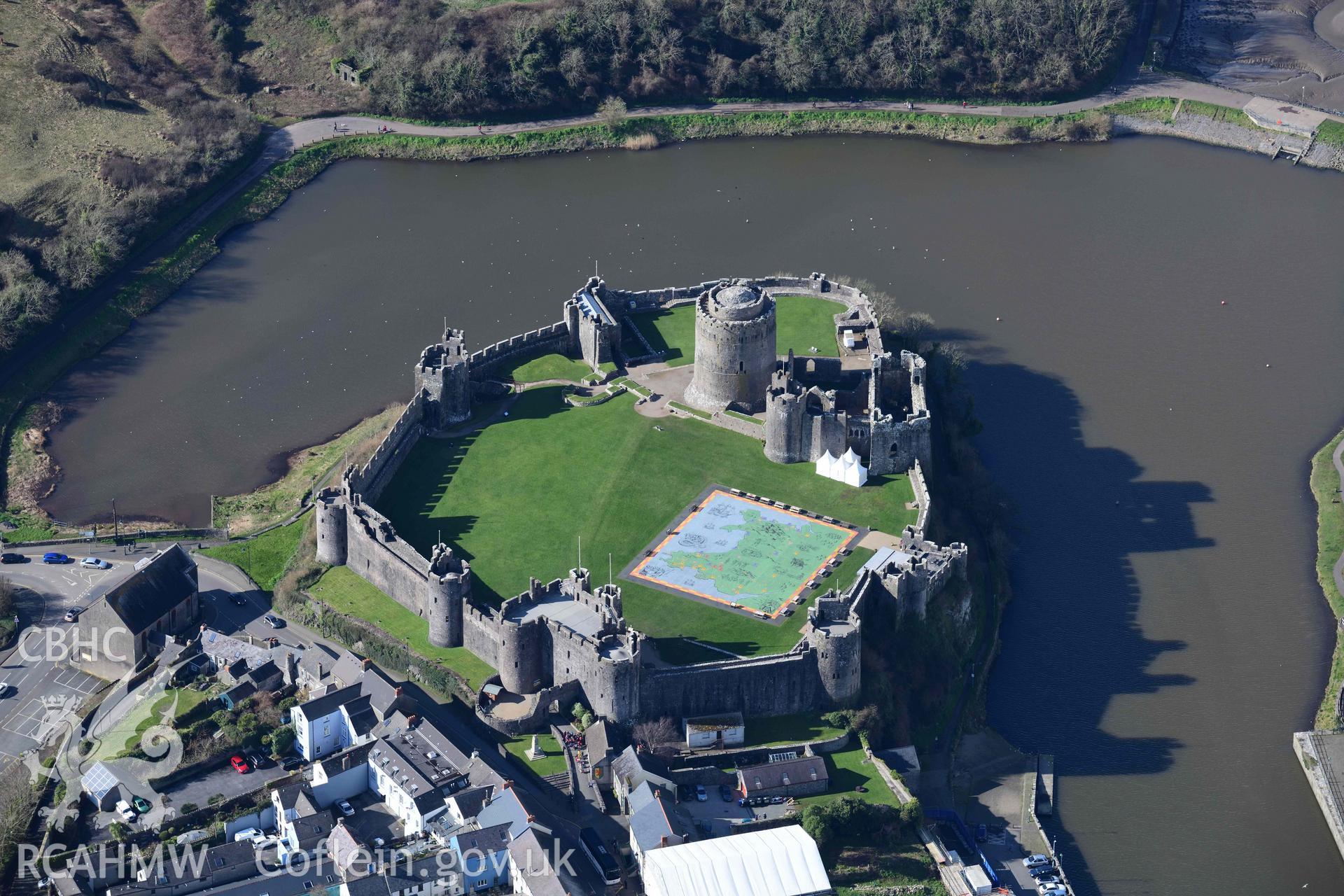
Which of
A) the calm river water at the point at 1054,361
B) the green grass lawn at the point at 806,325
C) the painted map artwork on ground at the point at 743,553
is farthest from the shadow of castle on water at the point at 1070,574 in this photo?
the painted map artwork on ground at the point at 743,553

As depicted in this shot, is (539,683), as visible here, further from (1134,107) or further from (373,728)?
(1134,107)

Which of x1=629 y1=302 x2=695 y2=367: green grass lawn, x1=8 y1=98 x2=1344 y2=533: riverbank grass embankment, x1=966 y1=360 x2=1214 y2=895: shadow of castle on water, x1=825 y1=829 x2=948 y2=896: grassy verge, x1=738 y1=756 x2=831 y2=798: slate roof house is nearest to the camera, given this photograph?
x1=825 y1=829 x2=948 y2=896: grassy verge

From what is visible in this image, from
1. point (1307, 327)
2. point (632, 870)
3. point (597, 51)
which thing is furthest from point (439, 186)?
point (632, 870)

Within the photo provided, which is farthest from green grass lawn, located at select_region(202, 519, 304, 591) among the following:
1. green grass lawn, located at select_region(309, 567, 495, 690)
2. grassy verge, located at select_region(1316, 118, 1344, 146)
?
grassy verge, located at select_region(1316, 118, 1344, 146)

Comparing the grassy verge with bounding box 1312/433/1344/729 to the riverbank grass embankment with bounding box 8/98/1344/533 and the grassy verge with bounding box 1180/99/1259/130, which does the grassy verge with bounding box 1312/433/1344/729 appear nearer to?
the riverbank grass embankment with bounding box 8/98/1344/533

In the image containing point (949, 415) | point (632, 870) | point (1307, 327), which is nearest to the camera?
point (632, 870)

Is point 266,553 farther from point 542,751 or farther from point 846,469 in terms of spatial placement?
point 846,469
